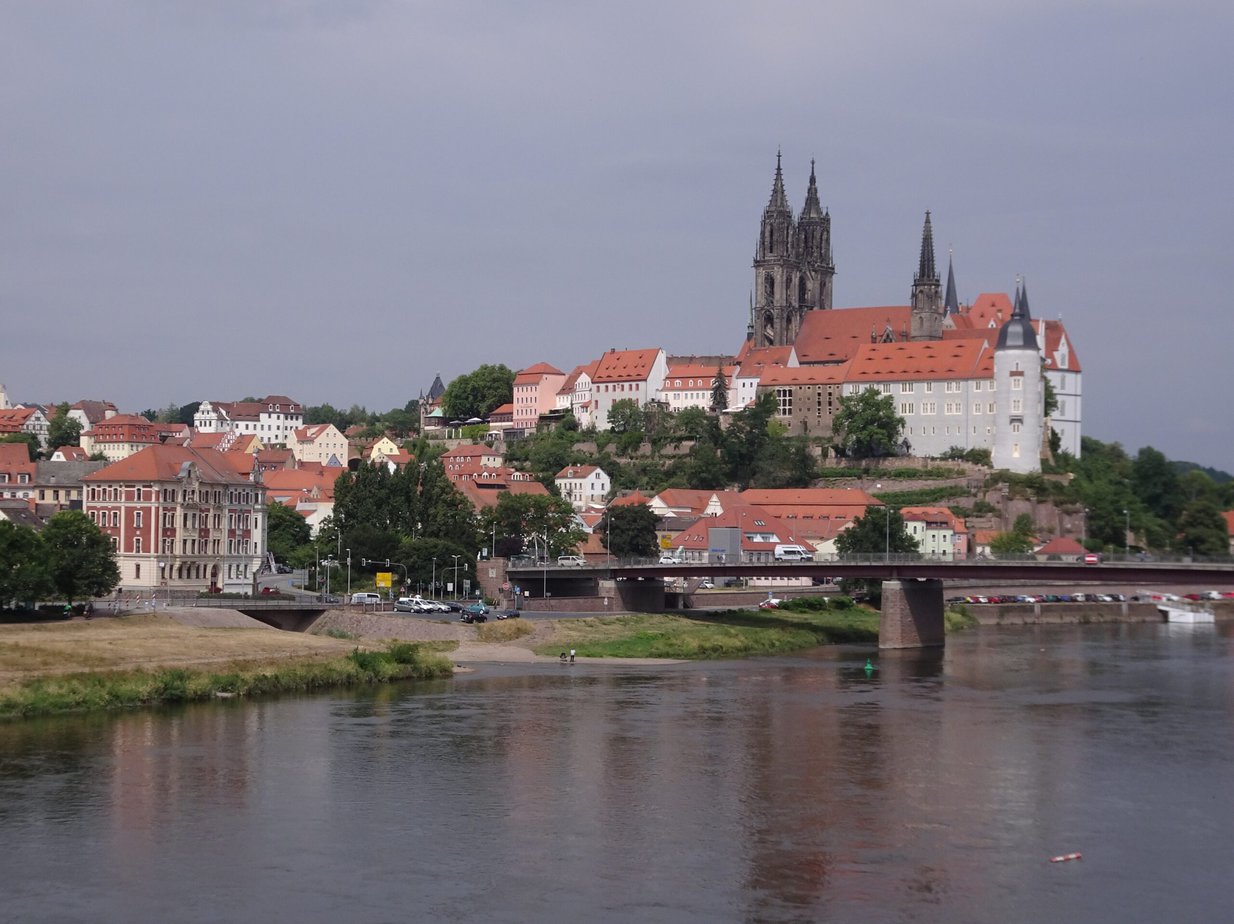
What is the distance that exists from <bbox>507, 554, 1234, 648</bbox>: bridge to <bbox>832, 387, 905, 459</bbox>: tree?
52.3 m

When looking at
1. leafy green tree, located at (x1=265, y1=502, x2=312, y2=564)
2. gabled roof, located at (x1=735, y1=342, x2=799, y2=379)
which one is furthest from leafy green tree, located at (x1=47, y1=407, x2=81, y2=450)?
leafy green tree, located at (x1=265, y1=502, x2=312, y2=564)

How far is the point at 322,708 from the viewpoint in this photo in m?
59.5

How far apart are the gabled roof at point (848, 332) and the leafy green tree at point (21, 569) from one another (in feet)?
350

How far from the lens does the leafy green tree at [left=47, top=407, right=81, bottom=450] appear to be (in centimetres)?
18262

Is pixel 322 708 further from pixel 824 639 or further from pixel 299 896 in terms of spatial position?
pixel 824 639

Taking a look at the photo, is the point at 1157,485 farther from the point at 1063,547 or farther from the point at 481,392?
the point at 481,392

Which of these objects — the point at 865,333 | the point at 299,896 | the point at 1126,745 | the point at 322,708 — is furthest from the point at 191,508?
the point at 865,333

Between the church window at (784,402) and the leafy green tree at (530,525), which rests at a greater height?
the church window at (784,402)

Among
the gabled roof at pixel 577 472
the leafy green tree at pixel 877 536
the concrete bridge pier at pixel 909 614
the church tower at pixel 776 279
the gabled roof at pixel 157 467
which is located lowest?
the concrete bridge pier at pixel 909 614

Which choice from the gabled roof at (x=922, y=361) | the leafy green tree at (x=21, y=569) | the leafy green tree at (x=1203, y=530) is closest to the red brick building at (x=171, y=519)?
the leafy green tree at (x=21, y=569)

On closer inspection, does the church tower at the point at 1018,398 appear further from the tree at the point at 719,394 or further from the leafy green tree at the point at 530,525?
the leafy green tree at the point at 530,525

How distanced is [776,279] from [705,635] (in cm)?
9536

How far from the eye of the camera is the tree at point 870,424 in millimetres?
149500

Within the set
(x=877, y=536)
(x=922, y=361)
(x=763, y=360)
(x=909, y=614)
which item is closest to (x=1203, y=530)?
(x=922, y=361)
